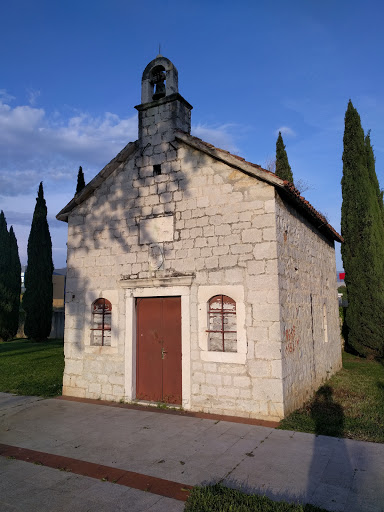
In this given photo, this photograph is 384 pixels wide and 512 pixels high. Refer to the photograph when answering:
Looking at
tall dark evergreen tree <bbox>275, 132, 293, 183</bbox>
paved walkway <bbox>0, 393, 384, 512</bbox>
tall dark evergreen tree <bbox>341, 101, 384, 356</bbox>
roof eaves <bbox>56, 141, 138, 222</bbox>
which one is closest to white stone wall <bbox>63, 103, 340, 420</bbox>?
roof eaves <bbox>56, 141, 138, 222</bbox>

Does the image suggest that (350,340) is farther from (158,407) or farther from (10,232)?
(10,232)

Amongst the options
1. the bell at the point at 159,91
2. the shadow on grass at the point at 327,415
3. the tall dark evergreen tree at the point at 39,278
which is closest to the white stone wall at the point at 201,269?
the shadow on grass at the point at 327,415

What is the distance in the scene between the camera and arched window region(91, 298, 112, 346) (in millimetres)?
8328

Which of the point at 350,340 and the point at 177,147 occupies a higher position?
the point at 177,147

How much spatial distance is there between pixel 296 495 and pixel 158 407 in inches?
156

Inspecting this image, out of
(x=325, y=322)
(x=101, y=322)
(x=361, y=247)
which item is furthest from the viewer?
(x=361, y=247)

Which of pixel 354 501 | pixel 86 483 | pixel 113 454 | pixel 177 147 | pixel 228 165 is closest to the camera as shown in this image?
pixel 354 501

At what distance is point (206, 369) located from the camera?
698 centimetres

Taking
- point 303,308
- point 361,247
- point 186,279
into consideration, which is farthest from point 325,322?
point 361,247

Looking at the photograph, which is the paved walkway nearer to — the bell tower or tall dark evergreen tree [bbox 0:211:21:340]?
the bell tower

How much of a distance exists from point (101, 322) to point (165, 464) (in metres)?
4.33

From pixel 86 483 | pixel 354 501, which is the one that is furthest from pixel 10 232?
pixel 354 501

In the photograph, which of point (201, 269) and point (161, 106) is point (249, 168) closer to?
point (201, 269)

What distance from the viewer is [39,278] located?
71.8 feet
